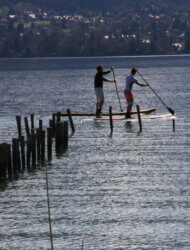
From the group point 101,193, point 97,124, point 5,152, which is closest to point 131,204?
point 101,193

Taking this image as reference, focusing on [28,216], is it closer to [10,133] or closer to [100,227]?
[100,227]

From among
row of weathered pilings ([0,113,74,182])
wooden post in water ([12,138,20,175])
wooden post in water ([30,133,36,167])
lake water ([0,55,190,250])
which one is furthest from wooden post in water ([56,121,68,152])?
wooden post in water ([12,138,20,175])

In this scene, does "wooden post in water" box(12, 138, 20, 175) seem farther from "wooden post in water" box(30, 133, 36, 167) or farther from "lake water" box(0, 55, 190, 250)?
"wooden post in water" box(30, 133, 36, 167)

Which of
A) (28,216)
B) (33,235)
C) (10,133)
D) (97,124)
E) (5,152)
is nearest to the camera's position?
(33,235)

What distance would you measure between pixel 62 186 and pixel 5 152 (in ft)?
8.37

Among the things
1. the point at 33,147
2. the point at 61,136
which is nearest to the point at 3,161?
the point at 33,147

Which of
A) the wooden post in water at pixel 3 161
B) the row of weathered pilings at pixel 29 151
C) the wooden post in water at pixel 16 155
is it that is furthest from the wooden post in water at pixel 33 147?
the wooden post in water at pixel 3 161

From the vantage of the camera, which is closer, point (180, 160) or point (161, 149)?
point (180, 160)

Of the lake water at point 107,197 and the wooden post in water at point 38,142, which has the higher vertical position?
the wooden post in water at point 38,142

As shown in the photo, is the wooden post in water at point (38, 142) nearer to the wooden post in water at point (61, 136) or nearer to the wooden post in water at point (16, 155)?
the wooden post in water at point (16, 155)

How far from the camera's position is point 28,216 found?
20.6 m

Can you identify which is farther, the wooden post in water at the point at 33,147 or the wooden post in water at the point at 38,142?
the wooden post in water at the point at 38,142

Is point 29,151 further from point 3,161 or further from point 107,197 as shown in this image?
point 107,197

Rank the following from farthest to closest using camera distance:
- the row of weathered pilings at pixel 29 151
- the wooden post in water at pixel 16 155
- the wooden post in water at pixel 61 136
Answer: the wooden post in water at pixel 61 136 < the wooden post in water at pixel 16 155 < the row of weathered pilings at pixel 29 151
